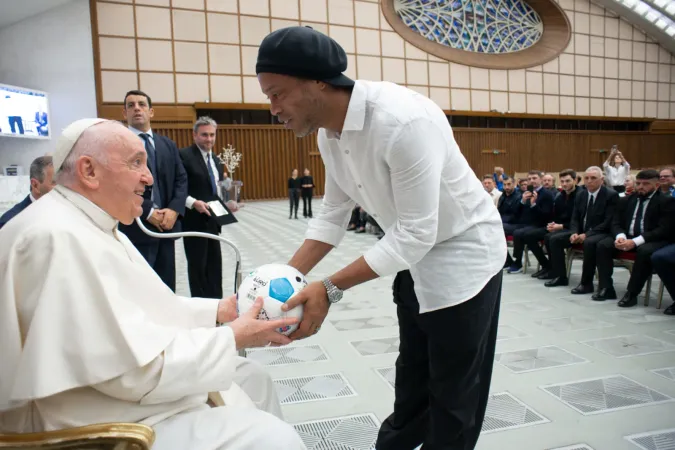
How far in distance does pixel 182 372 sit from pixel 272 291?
433mm

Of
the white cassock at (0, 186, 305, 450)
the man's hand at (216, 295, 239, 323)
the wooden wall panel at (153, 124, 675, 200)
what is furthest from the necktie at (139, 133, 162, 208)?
the wooden wall panel at (153, 124, 675, 200)

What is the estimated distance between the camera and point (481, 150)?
25359mm

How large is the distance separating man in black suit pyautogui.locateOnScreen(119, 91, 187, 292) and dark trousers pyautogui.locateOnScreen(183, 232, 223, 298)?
36 centimetres

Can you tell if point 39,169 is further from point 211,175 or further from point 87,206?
point 87,206

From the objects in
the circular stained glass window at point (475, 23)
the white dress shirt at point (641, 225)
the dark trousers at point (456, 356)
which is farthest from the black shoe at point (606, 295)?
the circular stained glass window at point (475, 23)

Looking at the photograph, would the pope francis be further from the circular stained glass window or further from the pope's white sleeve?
the circular stained glass window

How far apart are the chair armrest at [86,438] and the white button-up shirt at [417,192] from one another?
83cm

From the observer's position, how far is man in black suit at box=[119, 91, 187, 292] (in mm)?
3664

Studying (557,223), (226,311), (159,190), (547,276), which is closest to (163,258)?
(159,190)

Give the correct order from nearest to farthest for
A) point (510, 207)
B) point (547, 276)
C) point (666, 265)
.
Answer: point (666, 265), point (547, 276), point (510, 207)

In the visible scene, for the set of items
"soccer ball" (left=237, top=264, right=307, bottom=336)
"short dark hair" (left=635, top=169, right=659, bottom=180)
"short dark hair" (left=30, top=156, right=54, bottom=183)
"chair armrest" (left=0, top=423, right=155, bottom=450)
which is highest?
"short dark hair" (left=30, top=156, right=54, bottom=183)

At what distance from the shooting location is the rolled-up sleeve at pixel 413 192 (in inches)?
Answer: 57.1

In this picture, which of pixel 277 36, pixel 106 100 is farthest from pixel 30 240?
pixel 106 100

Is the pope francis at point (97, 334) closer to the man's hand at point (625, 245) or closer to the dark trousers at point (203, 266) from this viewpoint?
the dark trousers at point (203, 266)
